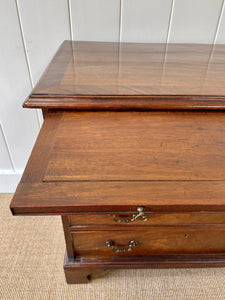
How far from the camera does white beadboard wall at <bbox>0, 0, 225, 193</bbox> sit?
2.71 feet

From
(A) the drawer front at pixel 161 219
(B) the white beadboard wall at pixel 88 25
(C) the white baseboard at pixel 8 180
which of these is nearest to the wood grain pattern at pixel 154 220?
(A) the drawer front at pixel 161 219

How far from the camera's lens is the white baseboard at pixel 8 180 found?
125 cm

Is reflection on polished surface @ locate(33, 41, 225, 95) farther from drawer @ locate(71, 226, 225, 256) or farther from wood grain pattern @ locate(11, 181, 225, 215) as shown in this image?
drawer @ locate(71, 226, 225, 256)

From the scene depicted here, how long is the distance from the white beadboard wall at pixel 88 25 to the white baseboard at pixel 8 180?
500 millimetres

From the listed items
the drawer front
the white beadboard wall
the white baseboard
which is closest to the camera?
the drawer front

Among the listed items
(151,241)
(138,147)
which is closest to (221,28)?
(138,147)

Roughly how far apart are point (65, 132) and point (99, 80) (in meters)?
0.19

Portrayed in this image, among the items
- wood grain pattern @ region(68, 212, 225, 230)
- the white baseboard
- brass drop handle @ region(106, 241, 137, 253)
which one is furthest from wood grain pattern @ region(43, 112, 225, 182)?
the white baseboard

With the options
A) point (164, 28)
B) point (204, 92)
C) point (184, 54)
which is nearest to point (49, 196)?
point (204, 92)

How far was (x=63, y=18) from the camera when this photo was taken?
84cm

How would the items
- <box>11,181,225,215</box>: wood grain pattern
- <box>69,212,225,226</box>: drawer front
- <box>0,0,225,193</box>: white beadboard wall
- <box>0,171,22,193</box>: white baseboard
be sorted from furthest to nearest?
<box>0,171,22,193</box>: white baseboard < <box>0,0,225,193</box>: white beadboard wall < <box>69,212,225,226</box>: drawer front < <box>11,181,225,215</box>: wood grain pattern

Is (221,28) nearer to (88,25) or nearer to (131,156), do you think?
(88,25)

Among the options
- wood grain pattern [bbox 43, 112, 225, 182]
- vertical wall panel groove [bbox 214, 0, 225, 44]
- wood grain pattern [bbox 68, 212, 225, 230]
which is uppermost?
vertical wall panel groove [bbox 214, 0, 225, 44]

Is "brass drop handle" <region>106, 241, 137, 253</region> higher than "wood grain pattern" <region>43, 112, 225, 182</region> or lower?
lower
